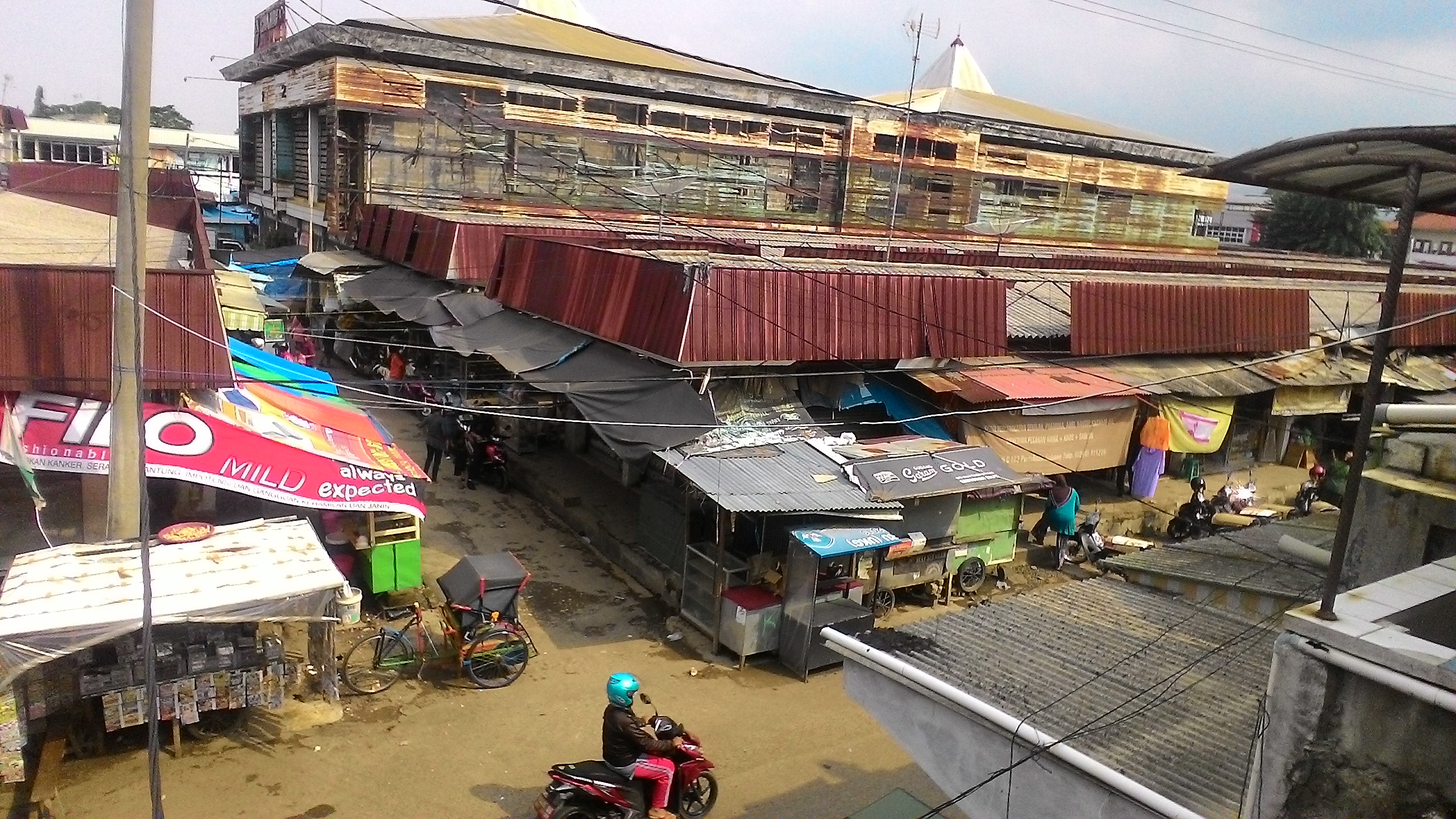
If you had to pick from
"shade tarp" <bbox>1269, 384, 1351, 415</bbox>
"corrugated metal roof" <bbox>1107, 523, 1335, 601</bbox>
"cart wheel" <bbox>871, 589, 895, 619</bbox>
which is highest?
"shade tarp" <bbox>1269, 384, 1351, 415</bbox>

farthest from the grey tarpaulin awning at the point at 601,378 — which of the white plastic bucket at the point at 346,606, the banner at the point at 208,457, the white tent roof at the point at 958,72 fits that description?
the white tent roof at the point at 958,72

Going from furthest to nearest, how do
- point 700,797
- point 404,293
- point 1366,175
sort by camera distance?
point 404,293 < point 700,797 < point 1366,175

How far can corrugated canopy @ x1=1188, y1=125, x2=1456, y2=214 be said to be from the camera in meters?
4.02

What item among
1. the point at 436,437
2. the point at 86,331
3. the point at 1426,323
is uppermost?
the point at 1426,323

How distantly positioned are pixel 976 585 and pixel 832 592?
3213 mm

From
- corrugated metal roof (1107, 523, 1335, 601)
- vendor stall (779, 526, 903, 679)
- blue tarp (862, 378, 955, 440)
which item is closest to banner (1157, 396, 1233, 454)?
blue tarp (862, 378, 955, 440)

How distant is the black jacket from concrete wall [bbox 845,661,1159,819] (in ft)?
6.06

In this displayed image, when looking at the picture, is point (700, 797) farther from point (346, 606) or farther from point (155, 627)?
point (155, 627)

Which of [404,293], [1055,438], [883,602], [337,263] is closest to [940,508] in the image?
[883,602]

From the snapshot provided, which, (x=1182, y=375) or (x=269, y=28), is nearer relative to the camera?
(x=1182, y=375)

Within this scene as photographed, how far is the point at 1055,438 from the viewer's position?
14688 mm

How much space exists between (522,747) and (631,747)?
2.00 meters

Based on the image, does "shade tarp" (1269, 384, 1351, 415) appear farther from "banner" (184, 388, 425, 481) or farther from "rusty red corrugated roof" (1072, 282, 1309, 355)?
"banner" (184, 388, 425, 481)

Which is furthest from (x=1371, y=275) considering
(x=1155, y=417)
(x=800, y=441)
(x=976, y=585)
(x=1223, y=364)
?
(x=800, y=441)
